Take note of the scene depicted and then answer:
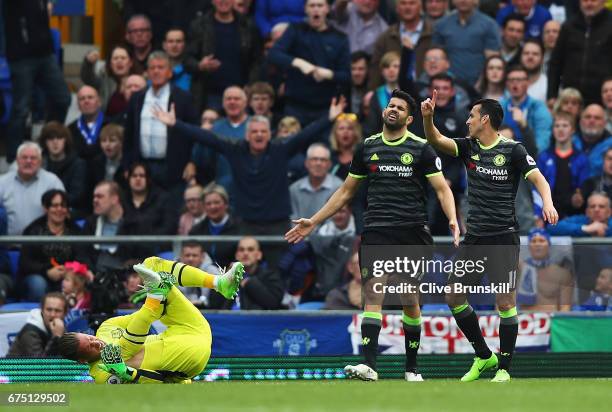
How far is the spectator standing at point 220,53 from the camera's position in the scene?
2038cm

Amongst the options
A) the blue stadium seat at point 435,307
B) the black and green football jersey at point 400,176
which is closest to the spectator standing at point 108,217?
the blue stadium seat at point 435,307

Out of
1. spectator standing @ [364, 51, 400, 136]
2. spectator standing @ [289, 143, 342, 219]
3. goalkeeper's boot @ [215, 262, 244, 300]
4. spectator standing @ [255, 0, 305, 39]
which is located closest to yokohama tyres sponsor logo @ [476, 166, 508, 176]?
goalkeeper's boot @ [215, 262, 244, 300]

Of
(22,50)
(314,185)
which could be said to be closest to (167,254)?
(314,185)

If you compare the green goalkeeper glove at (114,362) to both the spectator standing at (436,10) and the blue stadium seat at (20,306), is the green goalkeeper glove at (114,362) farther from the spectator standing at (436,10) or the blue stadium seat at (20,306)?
the spectator standing at (436,10)

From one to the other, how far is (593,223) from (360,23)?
15.3 ft

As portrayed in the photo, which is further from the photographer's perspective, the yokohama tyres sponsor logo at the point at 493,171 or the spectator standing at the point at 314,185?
the spectator standing at the point at 314,185

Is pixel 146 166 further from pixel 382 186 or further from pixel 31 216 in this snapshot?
pixel 382 186

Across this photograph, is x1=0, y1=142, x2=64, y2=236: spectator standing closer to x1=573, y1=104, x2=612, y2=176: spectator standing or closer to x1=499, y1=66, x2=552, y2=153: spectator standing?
x1=499, y1=66, x2=552, y2=153: spectator standing

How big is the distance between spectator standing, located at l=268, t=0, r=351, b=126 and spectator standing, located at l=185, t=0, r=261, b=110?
2.24ft

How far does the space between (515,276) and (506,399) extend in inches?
103

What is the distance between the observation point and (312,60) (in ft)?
65.5

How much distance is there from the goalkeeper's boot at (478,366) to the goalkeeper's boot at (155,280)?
2.68 metres

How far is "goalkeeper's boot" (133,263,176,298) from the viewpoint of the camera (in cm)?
1356

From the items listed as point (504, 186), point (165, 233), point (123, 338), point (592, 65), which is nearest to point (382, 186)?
point (504, 186)
